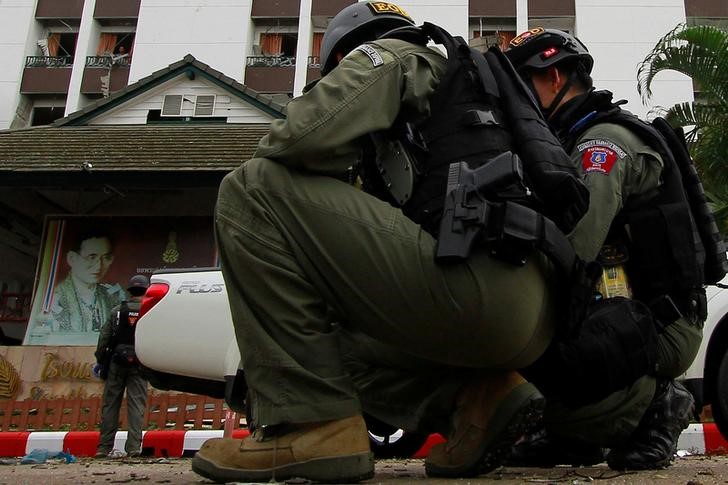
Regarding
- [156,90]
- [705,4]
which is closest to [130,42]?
[156,90]

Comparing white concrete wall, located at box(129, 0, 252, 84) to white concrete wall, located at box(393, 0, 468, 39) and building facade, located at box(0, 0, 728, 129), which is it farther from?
white concrete wall, located at box(393, 0, 468, 39)

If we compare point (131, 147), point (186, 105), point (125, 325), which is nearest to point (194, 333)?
point (125, 325)

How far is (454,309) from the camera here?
190cm

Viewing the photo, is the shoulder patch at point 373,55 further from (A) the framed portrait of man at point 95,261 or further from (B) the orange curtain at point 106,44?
(B) the orange curtain at point 106,44

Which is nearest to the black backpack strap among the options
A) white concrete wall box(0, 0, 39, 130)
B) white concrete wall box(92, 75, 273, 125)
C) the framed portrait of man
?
the framed portrait of man

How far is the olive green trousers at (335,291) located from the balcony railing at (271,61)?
23626mm

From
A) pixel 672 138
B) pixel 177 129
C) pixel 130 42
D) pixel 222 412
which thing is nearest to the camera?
pixel 672 138

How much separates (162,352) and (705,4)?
25.9m

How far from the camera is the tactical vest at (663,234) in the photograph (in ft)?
8.50

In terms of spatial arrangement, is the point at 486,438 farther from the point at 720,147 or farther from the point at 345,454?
the point at 720,147

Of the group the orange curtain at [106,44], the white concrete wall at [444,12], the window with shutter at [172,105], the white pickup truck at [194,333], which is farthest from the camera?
the orange curtain at [106,44]

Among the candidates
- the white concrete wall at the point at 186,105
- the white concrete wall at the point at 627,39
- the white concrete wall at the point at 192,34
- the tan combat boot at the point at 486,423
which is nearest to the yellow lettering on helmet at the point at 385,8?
the tan combat boot at the point at 486,423

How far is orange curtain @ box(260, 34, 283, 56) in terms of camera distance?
26.0 m

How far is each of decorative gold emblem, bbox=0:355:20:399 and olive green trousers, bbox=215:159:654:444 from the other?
372 inches
